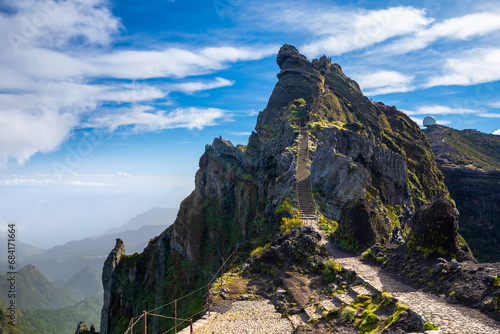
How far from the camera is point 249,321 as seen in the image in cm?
1384

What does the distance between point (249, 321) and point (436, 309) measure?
815 cm

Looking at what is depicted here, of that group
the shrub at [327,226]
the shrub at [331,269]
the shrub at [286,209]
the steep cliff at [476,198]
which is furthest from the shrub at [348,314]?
the steep cliff at [476,198]

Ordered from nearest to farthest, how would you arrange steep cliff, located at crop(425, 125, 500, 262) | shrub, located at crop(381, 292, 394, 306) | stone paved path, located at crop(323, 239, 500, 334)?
stone paved path, located at crop(323, 239, 500, 334)
shrub, located at crop(381, 292, 394, 306)
steep cliff, located at crop(425, 125, 500, 262)

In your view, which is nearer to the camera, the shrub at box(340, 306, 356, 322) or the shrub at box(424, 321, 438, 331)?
the shrub at box(424, 321, 438, 331)

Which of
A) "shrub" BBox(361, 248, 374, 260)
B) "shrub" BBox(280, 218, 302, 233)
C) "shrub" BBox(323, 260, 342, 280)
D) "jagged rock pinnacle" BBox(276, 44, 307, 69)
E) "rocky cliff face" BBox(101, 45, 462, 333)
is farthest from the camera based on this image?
"jagged rock pinnacle" BBox(276, 44, 307, 69)

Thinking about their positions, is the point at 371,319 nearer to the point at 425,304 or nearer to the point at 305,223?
the point at 425,304

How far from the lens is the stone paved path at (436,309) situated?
9.53 meters

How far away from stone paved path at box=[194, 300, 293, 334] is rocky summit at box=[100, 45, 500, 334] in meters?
0.12

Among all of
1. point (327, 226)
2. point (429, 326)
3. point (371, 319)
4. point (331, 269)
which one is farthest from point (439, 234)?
point (327, 226)

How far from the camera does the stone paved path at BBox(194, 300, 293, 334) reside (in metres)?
13.1

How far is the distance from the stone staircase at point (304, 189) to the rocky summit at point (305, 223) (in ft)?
0.56

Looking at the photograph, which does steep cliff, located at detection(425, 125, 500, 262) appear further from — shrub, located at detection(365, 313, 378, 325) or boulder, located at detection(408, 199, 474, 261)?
shrub, located at detection(365, 313, 378, 325)

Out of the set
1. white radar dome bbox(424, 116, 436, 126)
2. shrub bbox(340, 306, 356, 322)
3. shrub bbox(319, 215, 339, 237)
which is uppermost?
white radar dome bbox(424, 116, 436, 126)

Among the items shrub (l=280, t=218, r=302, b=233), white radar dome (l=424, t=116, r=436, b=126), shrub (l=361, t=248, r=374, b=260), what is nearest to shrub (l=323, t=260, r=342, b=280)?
shrub (l=361, t=248, r=374, b=260)
